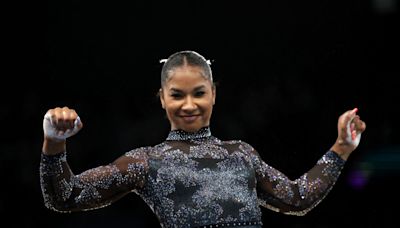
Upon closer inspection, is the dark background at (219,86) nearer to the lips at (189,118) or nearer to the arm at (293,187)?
the arm at (293,187)

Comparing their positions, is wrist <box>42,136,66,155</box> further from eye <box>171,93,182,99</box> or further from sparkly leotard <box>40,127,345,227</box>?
eye <box>171,93,182,99</box>

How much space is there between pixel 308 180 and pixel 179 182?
43 cm

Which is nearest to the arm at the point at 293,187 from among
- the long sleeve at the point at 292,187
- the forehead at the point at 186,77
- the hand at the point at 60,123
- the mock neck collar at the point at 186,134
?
the long sleeve at the point at 292,187

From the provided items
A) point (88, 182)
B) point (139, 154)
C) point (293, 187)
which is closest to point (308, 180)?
point (293, 187)

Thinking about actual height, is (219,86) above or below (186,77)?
below

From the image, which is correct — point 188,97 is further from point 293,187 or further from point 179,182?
point 293,187

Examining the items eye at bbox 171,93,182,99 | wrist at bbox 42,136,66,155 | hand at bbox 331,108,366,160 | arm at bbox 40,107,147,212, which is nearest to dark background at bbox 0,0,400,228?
hand at bbox 331,108,366,160

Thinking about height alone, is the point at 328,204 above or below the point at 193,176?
below

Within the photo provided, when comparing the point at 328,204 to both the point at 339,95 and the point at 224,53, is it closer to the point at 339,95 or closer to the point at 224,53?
the point at 339,95

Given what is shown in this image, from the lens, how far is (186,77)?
210 centimetres

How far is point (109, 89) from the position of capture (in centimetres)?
299

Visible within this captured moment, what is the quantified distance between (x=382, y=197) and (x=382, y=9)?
0.78 metres

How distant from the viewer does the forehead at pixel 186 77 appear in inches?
82.7

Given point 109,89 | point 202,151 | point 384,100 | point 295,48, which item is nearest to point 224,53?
point 295,48
